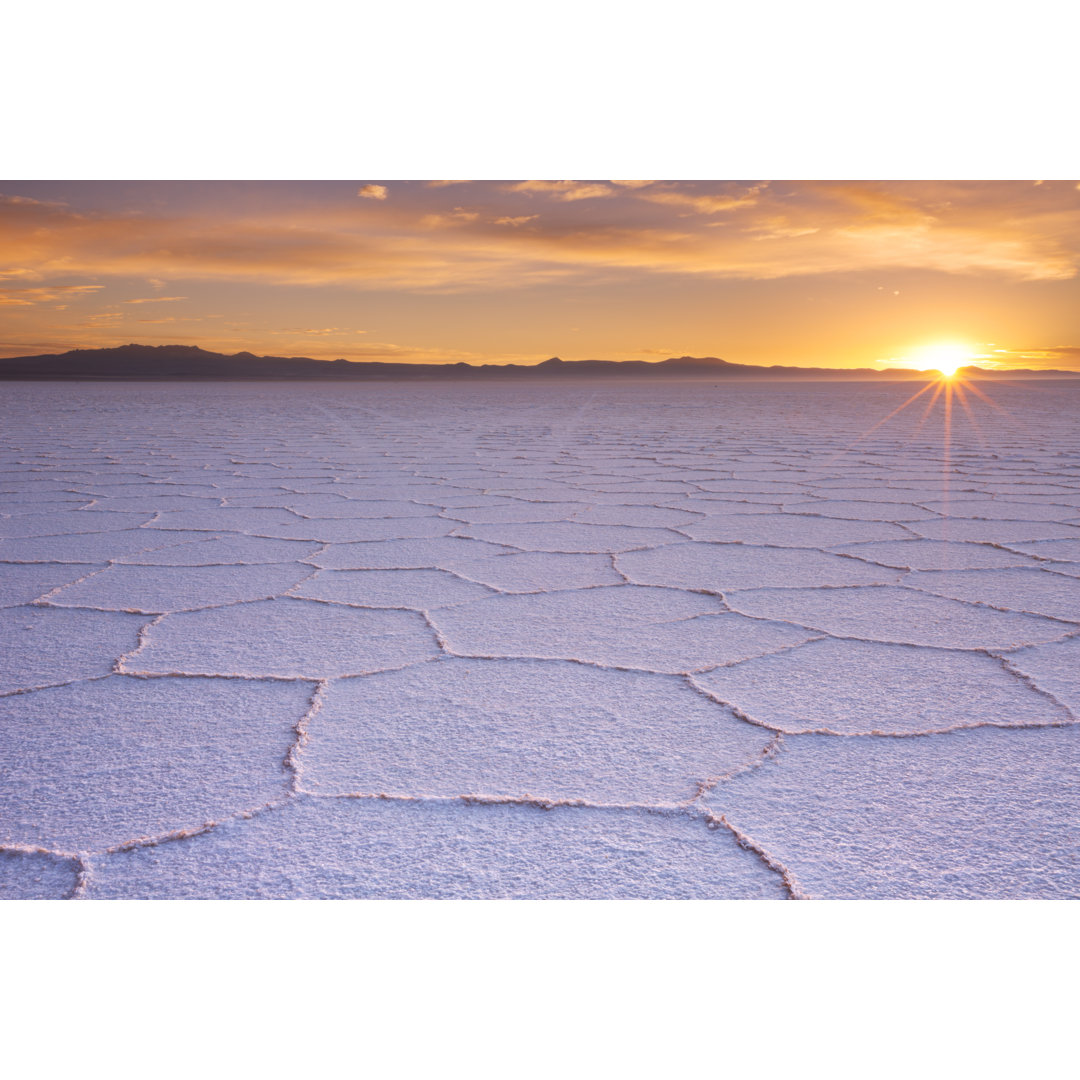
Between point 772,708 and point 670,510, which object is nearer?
point 772,708

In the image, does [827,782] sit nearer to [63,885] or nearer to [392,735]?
[392,735]

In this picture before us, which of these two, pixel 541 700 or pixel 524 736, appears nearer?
pixel 524 736

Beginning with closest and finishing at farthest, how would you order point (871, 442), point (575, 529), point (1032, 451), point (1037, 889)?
point (1037, 889) → point (575, 529) → point (1032, 451) → point (871, 442)

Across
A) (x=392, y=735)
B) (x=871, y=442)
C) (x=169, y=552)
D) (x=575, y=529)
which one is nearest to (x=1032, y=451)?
(x=871, y=442)

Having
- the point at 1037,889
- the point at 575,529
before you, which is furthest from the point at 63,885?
the point at 575,529

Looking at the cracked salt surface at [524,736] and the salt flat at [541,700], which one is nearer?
the salt flat at [541,700]

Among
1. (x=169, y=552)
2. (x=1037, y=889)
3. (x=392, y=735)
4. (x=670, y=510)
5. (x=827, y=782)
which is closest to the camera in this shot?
(x=1037, y=889)

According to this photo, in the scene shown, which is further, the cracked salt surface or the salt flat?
the cracked salt surface
